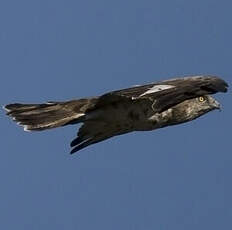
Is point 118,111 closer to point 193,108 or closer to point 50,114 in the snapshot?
point 50,114

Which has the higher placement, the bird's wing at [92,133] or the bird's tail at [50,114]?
the bird's tail at [50,114]

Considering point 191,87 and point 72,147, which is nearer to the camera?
point 191,87

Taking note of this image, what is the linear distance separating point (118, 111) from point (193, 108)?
117 centimetres

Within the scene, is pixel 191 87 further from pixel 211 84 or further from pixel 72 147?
pixel 72 147

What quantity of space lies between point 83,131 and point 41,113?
85 cm

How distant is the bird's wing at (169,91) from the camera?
20672 mm

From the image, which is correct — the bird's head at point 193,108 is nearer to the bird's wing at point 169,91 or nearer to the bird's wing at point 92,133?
the bird's wing at point 169,91

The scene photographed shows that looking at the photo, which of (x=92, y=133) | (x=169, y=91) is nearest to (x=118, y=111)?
(x=92, y=133)

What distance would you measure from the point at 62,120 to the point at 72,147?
1.05 metres

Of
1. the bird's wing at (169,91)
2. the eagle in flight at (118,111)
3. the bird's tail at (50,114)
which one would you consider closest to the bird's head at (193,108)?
the eagle in flight at (118,111)

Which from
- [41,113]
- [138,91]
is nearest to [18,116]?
[41,113]

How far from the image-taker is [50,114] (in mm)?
22469

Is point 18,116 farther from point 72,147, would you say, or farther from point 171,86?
point 171,86

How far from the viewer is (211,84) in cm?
2150
